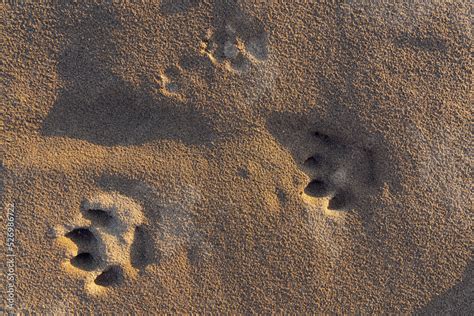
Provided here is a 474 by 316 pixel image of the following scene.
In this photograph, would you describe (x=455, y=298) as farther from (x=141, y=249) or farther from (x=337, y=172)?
(x=141, y=249)

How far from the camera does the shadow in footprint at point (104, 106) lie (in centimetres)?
176

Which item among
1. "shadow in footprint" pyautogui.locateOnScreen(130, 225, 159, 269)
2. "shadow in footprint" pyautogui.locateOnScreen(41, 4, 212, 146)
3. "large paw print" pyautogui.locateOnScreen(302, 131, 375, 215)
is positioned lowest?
"shadow in footprint" pyautogui.locateOnScreen(130, 225, 159, 269)

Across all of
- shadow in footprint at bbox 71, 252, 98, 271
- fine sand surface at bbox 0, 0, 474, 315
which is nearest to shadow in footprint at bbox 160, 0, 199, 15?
fine sand surface at bbox 0, 0, 474, 315

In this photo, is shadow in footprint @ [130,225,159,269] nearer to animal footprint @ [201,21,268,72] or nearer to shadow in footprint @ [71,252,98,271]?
shadow in footprint @ [71,252,98,271]

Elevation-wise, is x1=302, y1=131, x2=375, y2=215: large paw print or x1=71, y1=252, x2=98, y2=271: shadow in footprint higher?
x1=302, y1=131, x2=375, y2=215: large paw print

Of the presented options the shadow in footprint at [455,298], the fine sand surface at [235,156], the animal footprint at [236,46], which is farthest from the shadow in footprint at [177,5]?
the shadow in footprint at [455,298]

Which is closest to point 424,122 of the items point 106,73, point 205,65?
point 205,65

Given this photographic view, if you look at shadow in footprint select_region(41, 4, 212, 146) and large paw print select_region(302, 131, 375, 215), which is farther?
large paw print select_region(302, 131, 375, 215)

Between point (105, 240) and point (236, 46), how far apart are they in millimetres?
937

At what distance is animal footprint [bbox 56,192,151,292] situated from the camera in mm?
1822

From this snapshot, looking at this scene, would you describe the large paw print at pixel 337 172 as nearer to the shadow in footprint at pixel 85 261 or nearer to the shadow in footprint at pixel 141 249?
the shadow in footprint at pixel 141 249

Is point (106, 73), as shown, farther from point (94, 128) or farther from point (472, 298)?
point (472, 298)

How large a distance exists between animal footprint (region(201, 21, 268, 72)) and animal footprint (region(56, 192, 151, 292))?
2.22ft

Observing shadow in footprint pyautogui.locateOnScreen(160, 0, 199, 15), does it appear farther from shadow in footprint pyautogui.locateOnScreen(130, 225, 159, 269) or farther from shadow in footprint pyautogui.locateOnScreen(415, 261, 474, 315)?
shadow in footprint pyautogui.locateOnScreen(415, 261, 474, 315)
